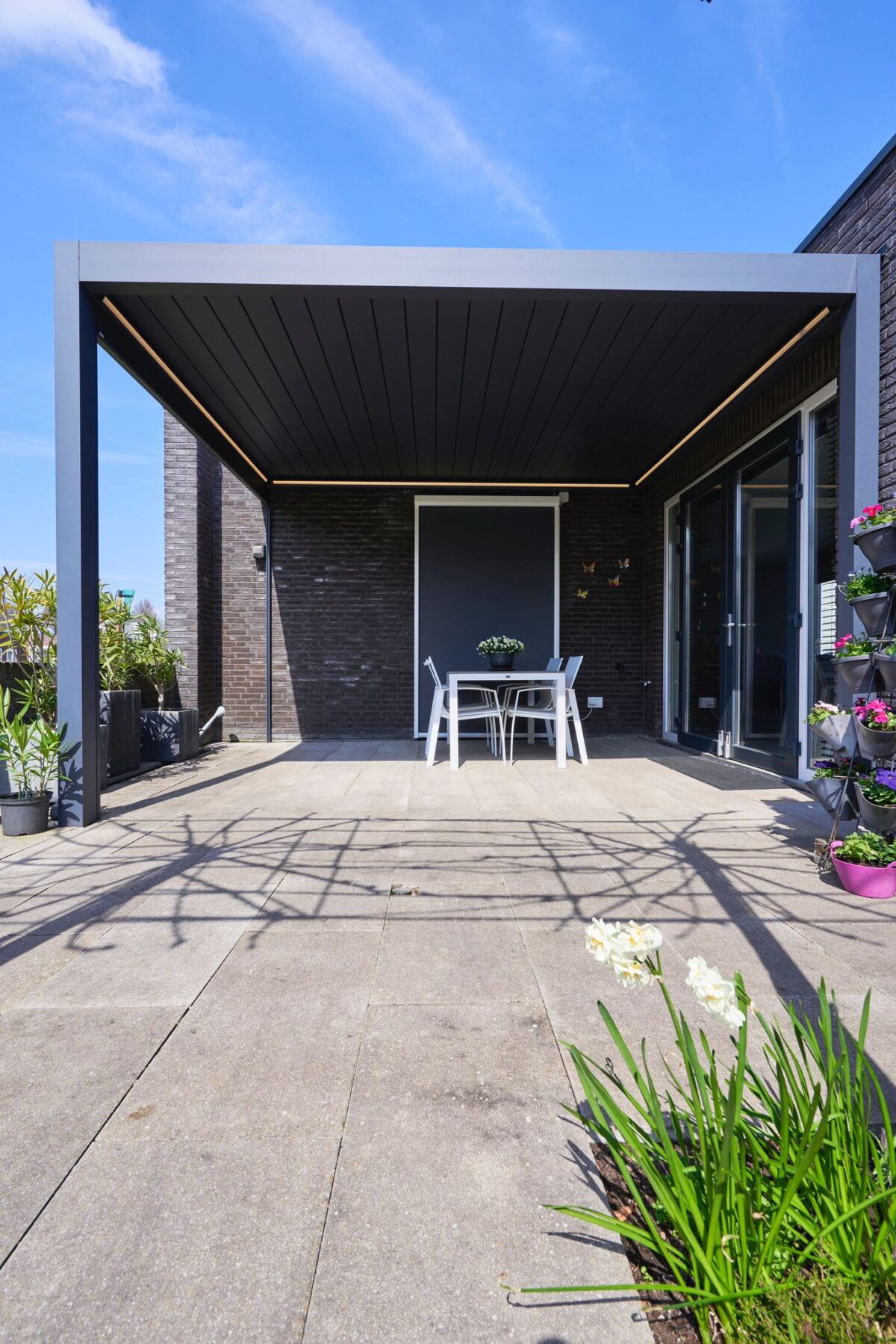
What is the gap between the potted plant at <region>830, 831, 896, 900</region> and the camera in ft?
8.38

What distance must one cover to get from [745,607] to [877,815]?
2891 mm

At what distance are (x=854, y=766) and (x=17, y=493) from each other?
14.8 meters

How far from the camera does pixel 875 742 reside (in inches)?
104

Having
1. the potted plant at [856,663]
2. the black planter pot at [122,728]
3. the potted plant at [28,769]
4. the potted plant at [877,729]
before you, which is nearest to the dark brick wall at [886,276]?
the potted plant at [856,663]

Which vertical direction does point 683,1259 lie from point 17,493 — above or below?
below

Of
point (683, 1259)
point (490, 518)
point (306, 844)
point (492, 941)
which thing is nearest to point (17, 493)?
point (490, 518)

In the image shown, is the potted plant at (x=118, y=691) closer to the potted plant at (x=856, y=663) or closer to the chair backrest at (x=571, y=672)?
the chair backrest at (x=571, y=672)

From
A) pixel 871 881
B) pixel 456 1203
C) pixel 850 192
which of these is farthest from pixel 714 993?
pixel 850 192

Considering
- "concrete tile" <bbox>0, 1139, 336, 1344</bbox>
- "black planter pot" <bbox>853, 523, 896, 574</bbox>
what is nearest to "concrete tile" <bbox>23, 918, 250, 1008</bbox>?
"concrete tile" <bbox>0, 1139, 336, 1344</bbox>

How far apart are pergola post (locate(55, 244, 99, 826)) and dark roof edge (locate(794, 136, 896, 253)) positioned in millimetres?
3931

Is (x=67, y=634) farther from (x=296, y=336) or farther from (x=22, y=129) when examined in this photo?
(x=22, y=129)

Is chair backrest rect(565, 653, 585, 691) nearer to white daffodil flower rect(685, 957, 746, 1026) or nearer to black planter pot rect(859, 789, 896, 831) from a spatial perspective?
black planter pot rect(859, 789, 896, 831)

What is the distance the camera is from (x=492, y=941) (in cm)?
212

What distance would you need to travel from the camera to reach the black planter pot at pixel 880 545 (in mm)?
2715
